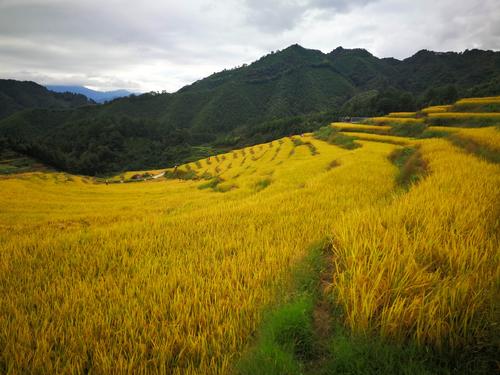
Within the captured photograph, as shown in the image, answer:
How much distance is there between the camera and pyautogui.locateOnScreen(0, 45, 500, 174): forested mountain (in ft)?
269

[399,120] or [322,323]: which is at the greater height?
[399,120]

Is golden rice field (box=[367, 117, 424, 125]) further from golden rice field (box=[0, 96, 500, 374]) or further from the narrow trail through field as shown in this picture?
the narrow trail through field

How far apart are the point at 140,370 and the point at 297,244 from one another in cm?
294

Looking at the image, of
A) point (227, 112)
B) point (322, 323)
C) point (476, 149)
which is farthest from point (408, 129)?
point (227, 112)

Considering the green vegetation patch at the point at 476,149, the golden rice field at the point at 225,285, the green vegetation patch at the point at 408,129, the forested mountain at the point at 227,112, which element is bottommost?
the golden rice field at the point at 225,285

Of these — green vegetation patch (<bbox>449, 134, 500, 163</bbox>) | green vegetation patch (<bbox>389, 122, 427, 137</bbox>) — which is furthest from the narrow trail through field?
green vegetation patch (<bbox>389, 122, 427, 137</bbox>)

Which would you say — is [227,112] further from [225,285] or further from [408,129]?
[225,285]

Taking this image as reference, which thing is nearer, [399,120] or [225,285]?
[225,285]

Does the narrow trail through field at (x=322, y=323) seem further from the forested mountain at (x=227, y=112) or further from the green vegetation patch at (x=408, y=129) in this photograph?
the forested mountain at (x=227, y=112)

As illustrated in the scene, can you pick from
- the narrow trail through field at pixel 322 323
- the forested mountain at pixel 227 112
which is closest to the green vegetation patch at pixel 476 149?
the narrow trail through field at pixel 322 323

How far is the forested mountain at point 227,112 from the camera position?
82.1m

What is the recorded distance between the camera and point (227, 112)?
16288 centimetres

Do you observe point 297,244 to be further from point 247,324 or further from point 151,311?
point 151,311

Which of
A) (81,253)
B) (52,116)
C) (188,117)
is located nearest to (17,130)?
(52,116)
